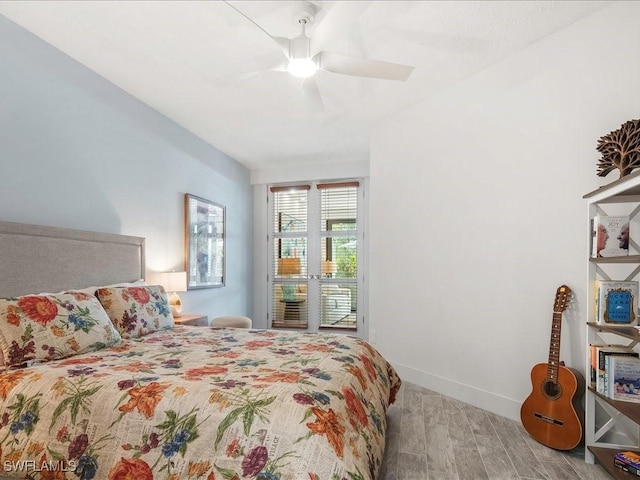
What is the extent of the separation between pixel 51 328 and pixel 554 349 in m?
2.90

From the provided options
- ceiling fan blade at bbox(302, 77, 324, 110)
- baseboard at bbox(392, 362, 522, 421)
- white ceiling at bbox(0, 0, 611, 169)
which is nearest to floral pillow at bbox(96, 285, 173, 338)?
white ceiling at bbox(0, 0, 611, 169)

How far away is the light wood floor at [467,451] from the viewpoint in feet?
6.63

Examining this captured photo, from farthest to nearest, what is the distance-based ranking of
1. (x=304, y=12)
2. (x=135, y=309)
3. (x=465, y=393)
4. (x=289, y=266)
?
(x=289, y=266)
(x=465, y=393)
(x=135, y=309)
(x=304, y=12)

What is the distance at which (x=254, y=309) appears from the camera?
19.5 ft

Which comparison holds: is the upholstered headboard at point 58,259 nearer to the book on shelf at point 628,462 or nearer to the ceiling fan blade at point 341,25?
the ceiling fan blade at point 341,25

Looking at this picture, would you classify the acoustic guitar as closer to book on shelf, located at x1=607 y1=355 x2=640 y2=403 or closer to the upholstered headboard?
book on shelf, located at x1=607 y1=355 x2=640 y2=403

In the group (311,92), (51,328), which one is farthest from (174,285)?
(311,92)

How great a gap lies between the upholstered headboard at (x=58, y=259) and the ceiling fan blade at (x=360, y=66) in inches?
80.4

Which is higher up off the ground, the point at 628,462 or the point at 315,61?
the point at 315,61

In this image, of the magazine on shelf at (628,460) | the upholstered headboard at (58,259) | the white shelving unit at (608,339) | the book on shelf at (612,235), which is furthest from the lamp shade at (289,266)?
the magazine on shelf at (628,460)

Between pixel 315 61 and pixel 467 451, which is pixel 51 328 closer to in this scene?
pixel 315 61

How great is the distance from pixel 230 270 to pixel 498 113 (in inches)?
147

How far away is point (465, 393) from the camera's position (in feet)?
10.2

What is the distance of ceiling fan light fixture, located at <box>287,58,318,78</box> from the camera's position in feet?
7.36
